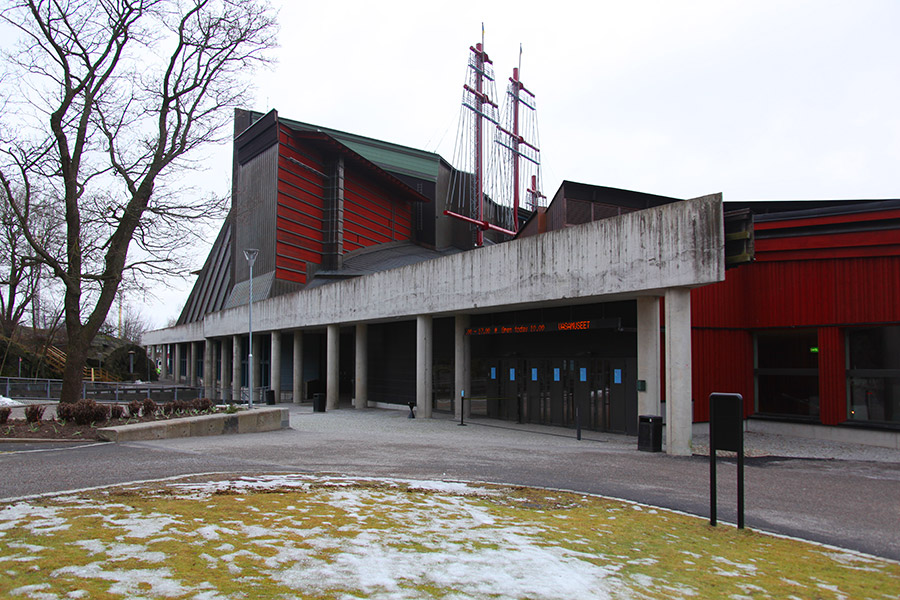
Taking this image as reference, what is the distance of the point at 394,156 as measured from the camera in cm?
5625

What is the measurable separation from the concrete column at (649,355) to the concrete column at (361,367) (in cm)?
1417

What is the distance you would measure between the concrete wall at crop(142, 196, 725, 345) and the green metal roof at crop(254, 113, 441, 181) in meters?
29.2

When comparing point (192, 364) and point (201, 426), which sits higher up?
point (192, 364)

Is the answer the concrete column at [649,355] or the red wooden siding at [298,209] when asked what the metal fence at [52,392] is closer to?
the red wooden siding at [298,209]

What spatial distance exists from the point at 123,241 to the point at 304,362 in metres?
19.6

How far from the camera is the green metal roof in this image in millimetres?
52750

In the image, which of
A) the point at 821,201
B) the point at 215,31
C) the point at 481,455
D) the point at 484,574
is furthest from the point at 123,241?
the point at 821,201

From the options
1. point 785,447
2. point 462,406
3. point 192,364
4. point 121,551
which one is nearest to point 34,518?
point 121,551

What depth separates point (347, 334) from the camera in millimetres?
33000

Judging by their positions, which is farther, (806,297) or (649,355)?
(806,297)

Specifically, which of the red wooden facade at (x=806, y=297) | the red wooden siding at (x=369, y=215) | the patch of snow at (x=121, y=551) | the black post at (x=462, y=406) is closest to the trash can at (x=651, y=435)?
the red wooden facade at (x=806, y=297)

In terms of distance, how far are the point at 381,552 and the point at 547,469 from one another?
6.22 m

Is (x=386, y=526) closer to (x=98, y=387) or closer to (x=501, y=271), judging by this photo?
(x=501, y=271)

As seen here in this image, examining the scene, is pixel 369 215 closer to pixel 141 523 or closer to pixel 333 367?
pixel 333 367
